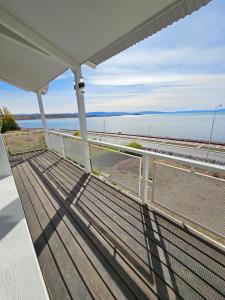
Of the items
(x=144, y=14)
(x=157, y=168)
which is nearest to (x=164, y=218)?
(x=157, y=168)

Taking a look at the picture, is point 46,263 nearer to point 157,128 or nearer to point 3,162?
point 3,162

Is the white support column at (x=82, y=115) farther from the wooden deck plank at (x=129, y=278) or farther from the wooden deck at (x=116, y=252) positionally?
the wooden deck plank at (x=129, y=278)

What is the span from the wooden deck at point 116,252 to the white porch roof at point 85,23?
263 cm

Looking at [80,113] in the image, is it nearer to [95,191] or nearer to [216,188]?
[95,191]

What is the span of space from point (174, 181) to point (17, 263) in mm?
1908

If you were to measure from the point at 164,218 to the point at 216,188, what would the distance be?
859 millimetres

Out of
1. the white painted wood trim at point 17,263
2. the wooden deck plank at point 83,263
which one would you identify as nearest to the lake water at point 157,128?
the white painted wood trim at point 17,263

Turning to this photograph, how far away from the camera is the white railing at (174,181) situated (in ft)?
5.52

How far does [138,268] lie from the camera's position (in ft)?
4.85

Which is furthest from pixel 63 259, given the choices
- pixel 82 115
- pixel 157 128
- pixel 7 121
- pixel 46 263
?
pixel 157 128

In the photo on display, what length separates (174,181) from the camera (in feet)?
Answer: 6.64

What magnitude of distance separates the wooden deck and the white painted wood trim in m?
0.25

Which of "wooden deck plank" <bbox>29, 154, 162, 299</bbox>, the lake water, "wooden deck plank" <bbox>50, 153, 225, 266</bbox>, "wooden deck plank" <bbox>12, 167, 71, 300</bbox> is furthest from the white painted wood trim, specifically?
the lake water

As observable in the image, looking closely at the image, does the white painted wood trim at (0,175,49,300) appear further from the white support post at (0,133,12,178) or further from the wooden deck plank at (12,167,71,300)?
the white support post at (0,133,12,178)
